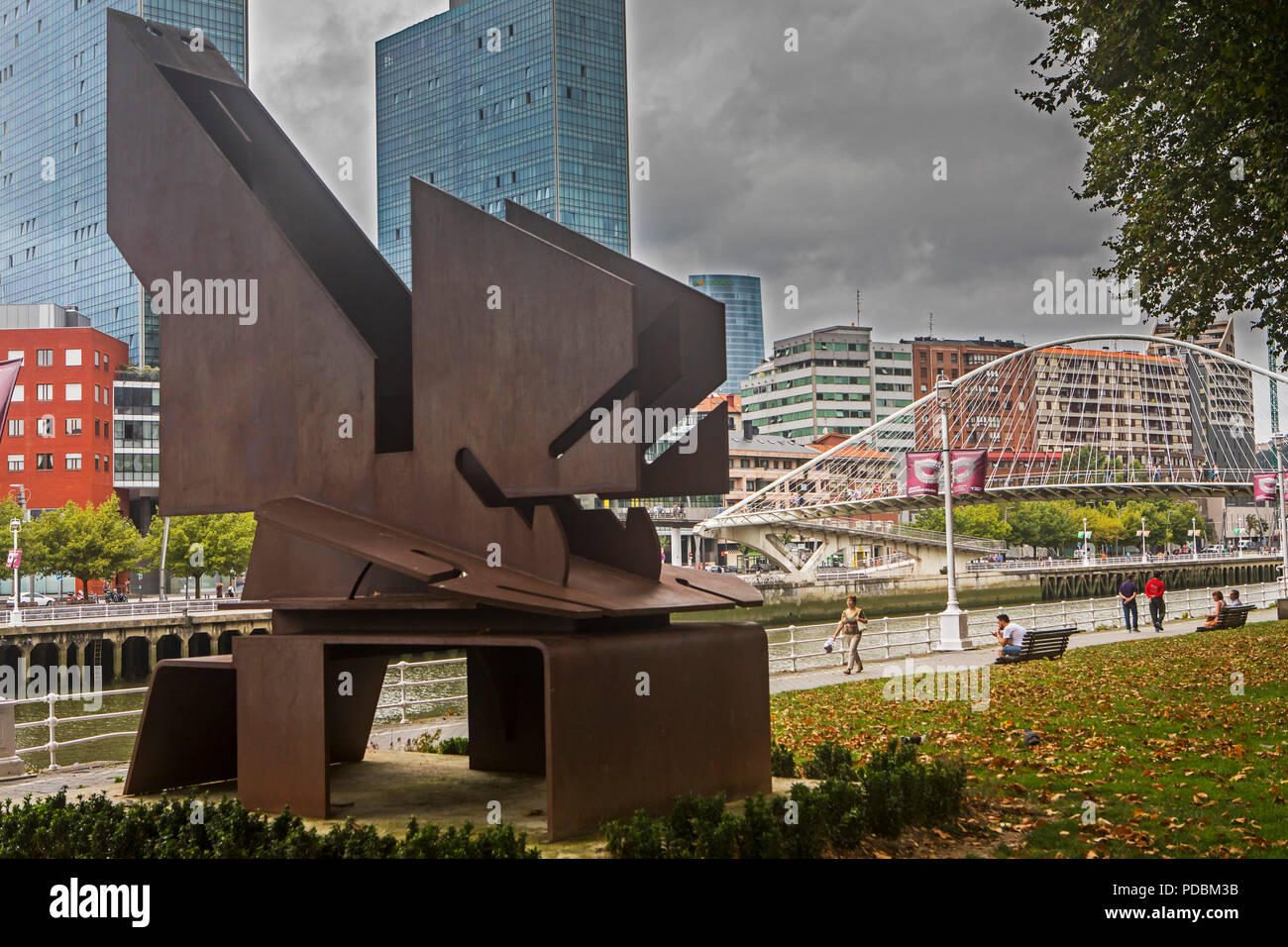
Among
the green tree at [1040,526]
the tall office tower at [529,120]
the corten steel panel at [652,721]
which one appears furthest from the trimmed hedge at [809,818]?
the tall office tower at [529,120]

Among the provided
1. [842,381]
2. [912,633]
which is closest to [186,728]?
[912,633]

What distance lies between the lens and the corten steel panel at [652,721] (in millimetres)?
8945

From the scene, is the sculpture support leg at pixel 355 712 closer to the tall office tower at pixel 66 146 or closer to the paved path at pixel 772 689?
the paved path at pixel 772 689

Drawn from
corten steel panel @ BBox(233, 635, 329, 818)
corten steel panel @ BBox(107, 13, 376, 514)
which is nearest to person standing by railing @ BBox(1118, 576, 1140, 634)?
corten steel panel @ BBox(107, 13, 376, 514)

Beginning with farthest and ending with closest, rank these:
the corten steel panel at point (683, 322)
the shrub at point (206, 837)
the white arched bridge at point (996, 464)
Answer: the white arched bridge at point (996, 464) < the corten steel panel at point (683, 322) < the shrub at point (206, 837)

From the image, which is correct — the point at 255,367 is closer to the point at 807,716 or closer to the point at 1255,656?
the point at 807,716

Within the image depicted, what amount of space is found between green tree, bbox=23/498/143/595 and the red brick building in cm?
2016

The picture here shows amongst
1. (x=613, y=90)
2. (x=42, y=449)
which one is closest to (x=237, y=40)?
(x=613, y=90)

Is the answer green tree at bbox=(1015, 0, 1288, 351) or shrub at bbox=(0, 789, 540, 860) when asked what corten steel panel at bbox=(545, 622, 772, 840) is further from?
green tree at bbox=(1015, 0, 1288, 351)

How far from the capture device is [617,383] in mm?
9359

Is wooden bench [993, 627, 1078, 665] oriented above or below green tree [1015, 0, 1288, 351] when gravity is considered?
below

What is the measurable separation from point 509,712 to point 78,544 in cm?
6686

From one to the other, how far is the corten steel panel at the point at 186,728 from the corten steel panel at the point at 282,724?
83 cm

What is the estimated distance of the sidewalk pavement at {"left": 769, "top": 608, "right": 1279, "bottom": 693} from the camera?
81.1 ft
